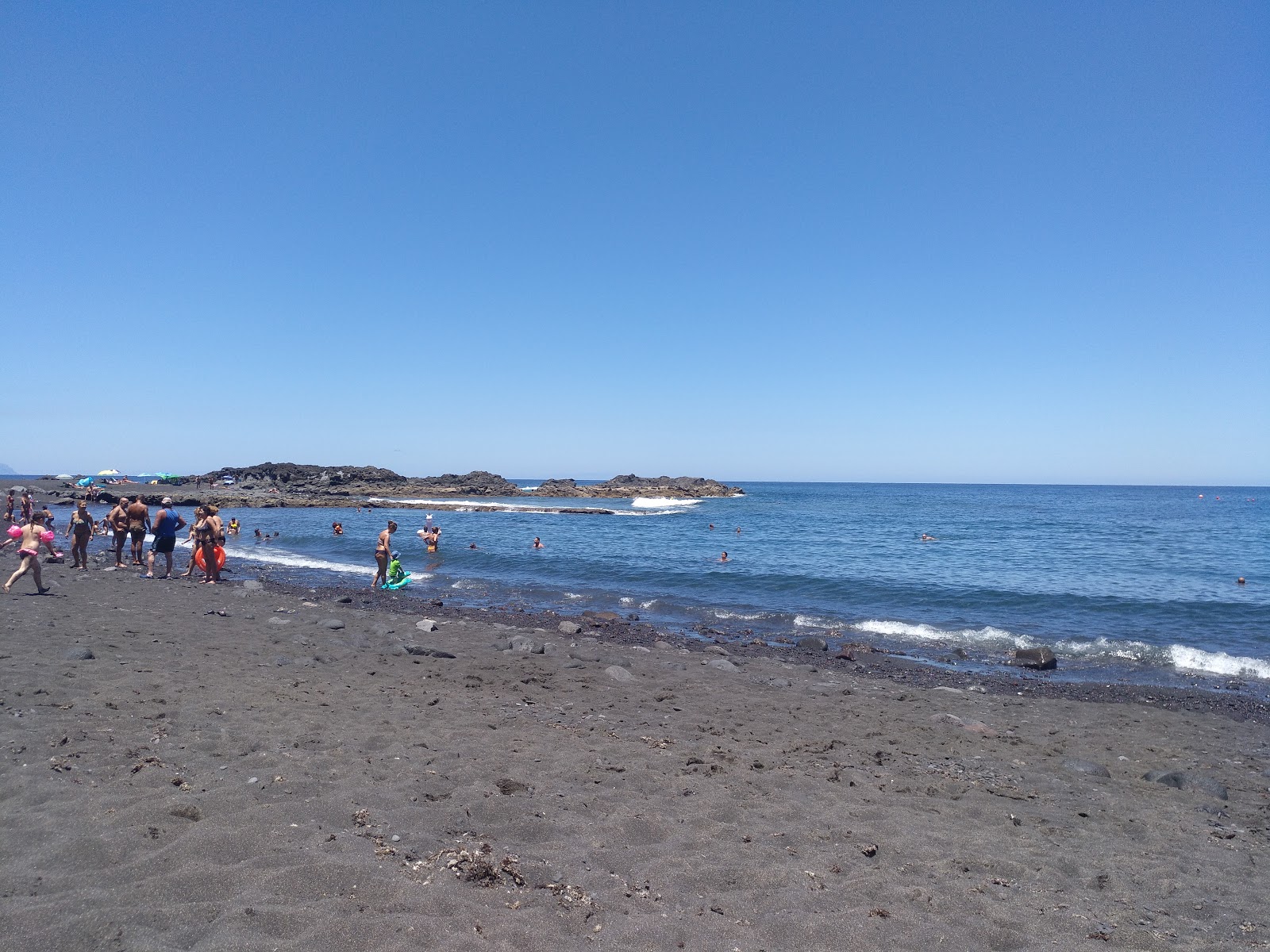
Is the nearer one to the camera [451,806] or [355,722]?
[451,806]

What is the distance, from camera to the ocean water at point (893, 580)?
583 inches

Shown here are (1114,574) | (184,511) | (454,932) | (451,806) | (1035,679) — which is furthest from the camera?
(184,511)

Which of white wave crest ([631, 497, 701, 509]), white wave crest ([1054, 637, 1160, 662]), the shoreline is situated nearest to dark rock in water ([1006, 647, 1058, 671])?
the shoreline

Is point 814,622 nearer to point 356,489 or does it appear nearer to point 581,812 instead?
point 581,812

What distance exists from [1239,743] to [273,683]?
11.7 metres

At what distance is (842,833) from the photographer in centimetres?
519

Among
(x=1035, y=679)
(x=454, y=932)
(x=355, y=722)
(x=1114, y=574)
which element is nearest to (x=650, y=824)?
(x=454, y=932)

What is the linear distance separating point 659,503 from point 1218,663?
6866cm

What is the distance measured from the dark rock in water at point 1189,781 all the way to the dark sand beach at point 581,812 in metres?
0.05

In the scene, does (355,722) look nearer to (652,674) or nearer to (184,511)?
(652,674)

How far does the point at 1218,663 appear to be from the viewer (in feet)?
42.6

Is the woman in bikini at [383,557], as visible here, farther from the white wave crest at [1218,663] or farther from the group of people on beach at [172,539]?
the white wave crest at [1218,663]

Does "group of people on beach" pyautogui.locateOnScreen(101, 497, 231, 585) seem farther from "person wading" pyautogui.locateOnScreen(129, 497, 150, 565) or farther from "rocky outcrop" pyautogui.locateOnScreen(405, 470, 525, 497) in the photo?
"rocky outcrop" pyautogui.locateOnScreen(405, 470, 525, 497)

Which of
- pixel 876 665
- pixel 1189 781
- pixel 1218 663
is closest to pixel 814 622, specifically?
pixel 876 665
